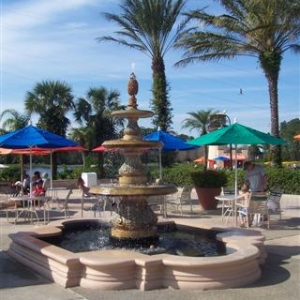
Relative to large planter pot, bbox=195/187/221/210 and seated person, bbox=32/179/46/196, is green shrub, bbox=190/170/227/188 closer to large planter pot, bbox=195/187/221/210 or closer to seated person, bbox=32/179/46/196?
large planter pot, bbox=195/187/221/210

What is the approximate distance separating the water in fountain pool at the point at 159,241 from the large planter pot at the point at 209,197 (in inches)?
197

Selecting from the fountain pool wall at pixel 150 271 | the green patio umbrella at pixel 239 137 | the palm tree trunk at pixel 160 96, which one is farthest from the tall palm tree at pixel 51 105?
the fountain pool wall at pixel 150 271

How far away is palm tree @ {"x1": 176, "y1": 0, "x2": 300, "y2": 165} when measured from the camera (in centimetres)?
2045

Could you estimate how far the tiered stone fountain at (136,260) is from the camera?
639cm

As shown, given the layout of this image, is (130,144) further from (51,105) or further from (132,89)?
(51,105)

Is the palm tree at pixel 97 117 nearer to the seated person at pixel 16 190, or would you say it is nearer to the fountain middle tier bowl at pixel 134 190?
the seated person at pixel 16 190

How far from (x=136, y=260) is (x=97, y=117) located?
31.5 m

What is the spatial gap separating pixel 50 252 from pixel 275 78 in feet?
56.5

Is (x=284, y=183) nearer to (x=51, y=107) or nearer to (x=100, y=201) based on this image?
(x=100, y=201)

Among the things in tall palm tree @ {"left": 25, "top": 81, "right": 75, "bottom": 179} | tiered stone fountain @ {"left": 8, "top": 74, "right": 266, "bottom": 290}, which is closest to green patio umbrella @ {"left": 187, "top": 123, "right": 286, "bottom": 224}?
tiered stone fountain @ {"left": 8, "top": 74, "right": 266, "bottom": 290}

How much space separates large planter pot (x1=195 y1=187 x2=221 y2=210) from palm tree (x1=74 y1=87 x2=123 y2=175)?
71.6 feet

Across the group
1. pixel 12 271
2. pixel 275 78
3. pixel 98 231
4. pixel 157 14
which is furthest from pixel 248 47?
pixel 12 271

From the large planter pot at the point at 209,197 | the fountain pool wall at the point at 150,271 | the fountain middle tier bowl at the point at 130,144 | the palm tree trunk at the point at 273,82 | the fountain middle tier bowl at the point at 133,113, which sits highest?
the palm tree trunk at the point at 273,82

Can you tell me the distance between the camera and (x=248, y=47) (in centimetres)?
2247
